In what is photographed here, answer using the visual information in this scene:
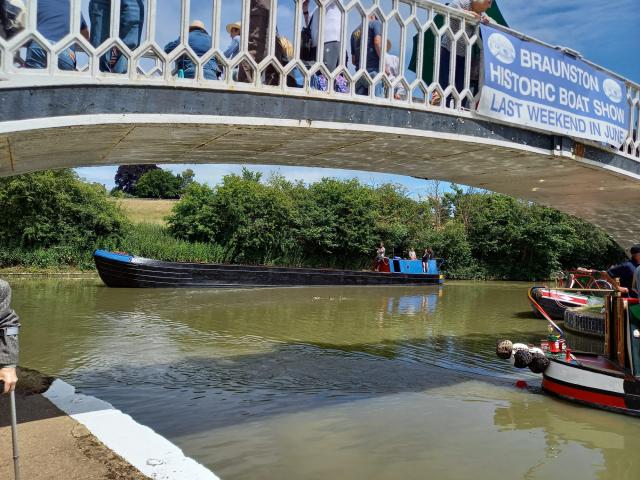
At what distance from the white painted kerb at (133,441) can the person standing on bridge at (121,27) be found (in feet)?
10.5

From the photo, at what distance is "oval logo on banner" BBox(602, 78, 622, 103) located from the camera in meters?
8.74

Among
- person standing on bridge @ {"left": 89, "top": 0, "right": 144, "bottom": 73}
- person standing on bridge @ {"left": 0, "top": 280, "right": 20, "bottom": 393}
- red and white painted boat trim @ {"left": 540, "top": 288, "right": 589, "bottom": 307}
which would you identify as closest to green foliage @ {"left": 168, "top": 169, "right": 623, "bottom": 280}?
red and white painted boat trim @ {"left": 540, "top": 288, "right": 589, "bottom": 307}

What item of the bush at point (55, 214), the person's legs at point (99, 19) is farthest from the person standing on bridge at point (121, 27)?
the bush at point (55, 214)

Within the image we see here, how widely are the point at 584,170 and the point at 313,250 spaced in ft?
81.2

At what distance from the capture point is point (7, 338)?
3.49 meters

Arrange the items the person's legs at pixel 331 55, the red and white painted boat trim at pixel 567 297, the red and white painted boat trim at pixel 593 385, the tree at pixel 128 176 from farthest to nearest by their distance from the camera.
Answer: the tree at pixel 128 176, the red and white painted boat trim at pixel 567 297, the red and white painted boat trim at pixel 593 385, the person's legs at pixel 331 55

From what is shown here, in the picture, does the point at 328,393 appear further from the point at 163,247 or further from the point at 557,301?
the point at 163,247

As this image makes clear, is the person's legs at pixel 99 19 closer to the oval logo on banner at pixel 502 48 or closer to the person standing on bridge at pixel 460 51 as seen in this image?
the person standing on bridge at pixel 460 51

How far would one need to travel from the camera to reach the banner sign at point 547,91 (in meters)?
7.03

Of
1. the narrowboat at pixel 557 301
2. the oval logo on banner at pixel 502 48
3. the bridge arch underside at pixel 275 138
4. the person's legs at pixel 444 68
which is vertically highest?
the oval logo on banner at pixel 502 48

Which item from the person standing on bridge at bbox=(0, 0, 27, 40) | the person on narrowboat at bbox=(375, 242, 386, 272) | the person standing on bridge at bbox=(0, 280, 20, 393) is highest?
the person standing on bridge at bbox=(0, 0, 27, 40)

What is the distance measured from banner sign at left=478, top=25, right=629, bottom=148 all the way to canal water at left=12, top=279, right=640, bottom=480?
384 centimetres

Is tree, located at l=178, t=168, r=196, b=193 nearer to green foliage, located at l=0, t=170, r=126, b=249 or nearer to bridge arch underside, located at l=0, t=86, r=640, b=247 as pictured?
green foliage, located at l=0, t=170, r=126, b=249

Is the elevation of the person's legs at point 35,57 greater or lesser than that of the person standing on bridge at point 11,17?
lesser
